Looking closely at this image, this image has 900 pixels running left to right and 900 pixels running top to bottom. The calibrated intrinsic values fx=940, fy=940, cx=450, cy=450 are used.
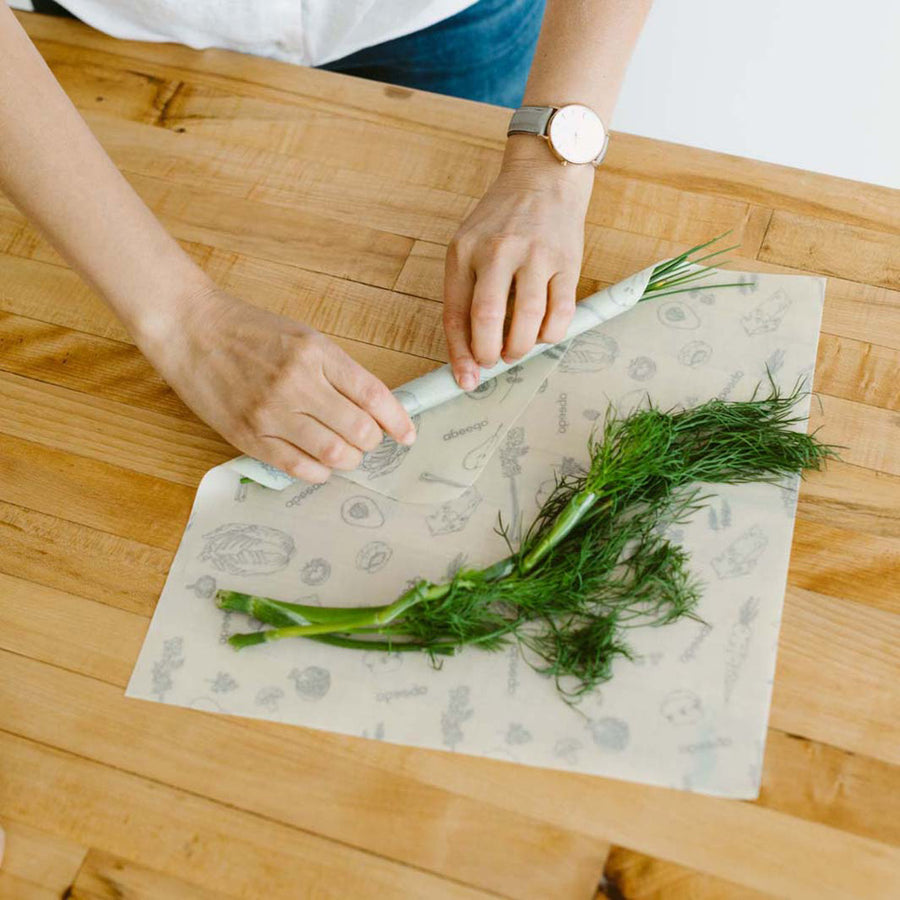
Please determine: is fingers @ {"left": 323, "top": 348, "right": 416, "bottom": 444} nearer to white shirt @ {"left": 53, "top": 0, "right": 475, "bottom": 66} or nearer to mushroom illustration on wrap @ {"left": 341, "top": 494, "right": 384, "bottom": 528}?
mushroom illustration on wrap @ {"left": 341, "top": 494, "right": 384, "bottom": 528}

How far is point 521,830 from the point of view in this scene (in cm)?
82

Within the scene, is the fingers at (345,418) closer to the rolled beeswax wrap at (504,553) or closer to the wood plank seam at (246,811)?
the rolled beeswax wrap at (504,553)

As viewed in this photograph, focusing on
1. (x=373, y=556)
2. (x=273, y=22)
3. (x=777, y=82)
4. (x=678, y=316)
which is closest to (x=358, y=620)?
(x=373, y=556)

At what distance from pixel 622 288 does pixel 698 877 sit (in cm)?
60

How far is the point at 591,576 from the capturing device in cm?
90

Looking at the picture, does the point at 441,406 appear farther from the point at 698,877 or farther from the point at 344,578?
the point at 698,877

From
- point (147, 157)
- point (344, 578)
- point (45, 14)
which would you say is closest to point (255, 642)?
point (344, 578)

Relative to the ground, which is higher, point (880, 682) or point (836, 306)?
point (836, 306)

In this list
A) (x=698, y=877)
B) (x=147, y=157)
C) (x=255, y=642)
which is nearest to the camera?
(x=698, y=877)

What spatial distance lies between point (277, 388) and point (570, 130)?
455mm

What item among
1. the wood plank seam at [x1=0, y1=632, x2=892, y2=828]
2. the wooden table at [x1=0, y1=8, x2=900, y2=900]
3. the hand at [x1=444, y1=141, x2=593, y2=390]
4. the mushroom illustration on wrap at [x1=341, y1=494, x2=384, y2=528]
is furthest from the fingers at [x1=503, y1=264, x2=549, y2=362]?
the wood plank seam at [x1=0, y1=632, x2=892, y2=828]

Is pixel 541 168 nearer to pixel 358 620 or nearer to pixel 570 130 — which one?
pixel 570 130

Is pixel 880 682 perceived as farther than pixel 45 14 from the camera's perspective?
No

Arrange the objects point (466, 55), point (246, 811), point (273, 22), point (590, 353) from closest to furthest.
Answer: point (246, 811) → point (590, 353) → point (273, 22) → point (466, 55)
